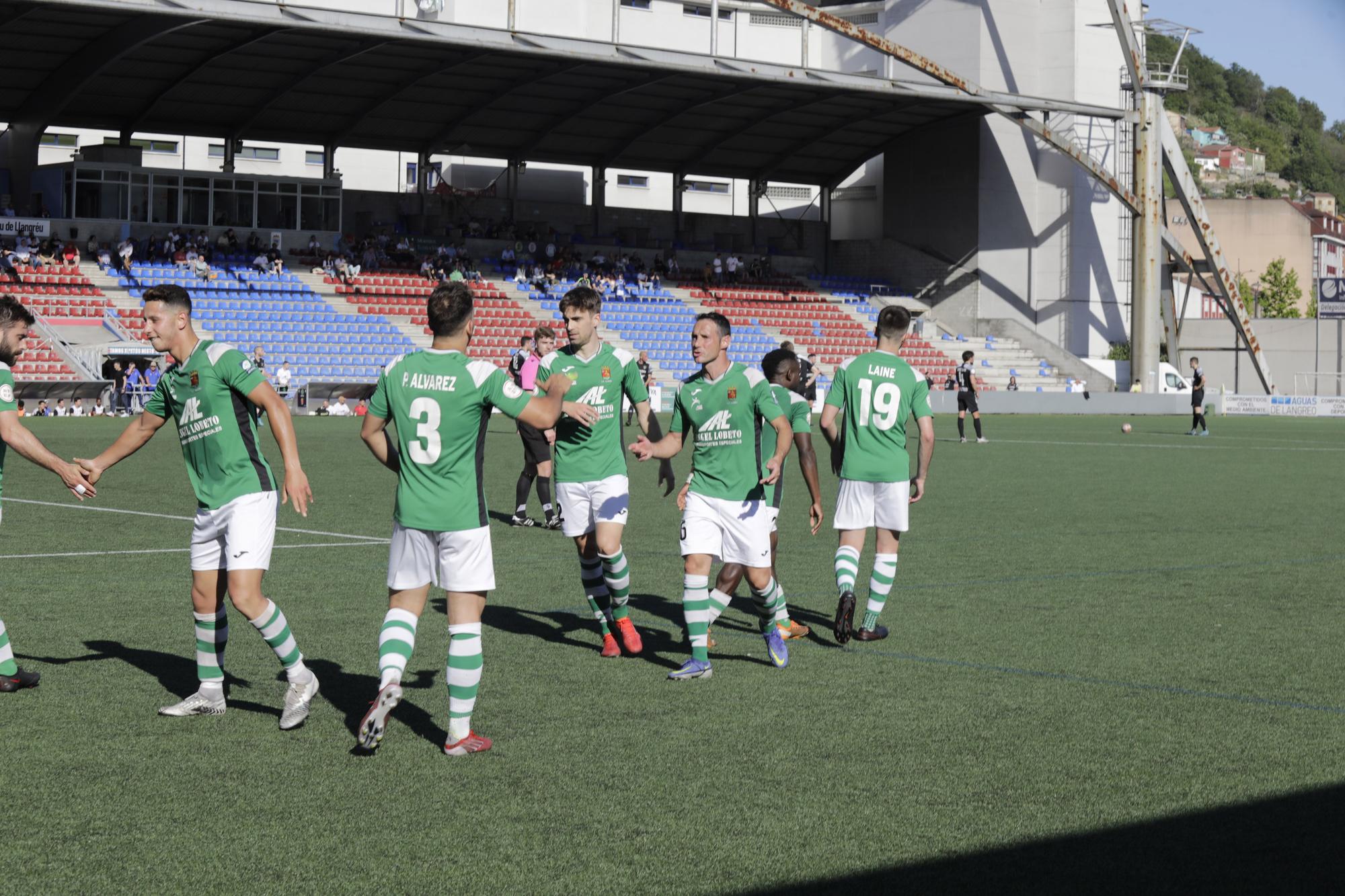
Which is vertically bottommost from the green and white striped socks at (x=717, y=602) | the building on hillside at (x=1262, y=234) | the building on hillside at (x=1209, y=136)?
the green and white striped socks at (x=717, y=602)

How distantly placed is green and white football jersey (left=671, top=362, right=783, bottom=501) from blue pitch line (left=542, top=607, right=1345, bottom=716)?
1.25 metres

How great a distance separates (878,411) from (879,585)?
1.05m

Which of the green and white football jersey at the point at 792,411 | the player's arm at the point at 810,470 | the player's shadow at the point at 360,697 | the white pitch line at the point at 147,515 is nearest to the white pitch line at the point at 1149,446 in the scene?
the white pitch line at the point at 147,515

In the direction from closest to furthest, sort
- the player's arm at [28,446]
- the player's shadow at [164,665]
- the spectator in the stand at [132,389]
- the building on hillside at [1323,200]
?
the player's arm at [28,446] < the player's shadow at [164,665] < the spectator in the stand at [132,389] < the building on hillside at [1323,200]

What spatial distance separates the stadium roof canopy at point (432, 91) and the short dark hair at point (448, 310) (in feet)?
112

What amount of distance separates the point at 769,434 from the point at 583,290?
1.54 m

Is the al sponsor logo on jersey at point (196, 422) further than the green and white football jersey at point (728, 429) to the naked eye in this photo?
No

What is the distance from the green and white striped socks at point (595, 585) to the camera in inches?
353

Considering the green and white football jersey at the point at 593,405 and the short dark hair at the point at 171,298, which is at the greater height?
the short dark hair at the point at 171,298

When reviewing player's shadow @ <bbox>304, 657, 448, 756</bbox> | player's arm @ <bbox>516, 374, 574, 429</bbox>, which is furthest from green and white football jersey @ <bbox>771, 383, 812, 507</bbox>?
player's arm @ <bbox>516, 374, 574, 429</bbox>

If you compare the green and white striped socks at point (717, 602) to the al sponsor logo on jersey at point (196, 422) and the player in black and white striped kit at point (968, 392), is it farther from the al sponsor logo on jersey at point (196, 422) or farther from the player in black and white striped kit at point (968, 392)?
the player in black and white striped kit at point (968, 392)

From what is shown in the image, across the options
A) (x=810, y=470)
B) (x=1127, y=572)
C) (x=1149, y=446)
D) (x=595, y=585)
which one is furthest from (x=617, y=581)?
(x=1149, y=446)

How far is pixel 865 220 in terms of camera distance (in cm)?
6550

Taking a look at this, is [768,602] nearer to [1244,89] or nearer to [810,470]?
[810,470]
